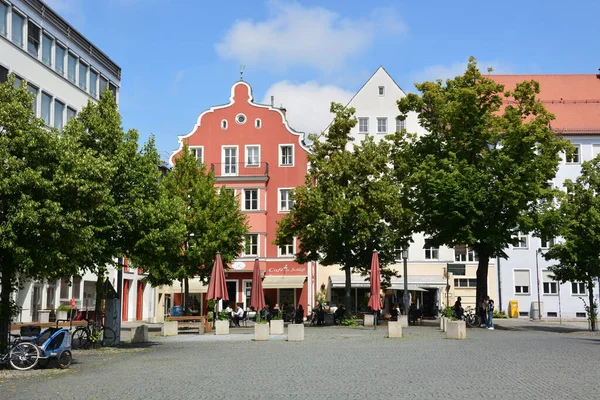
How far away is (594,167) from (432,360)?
78.1 feet

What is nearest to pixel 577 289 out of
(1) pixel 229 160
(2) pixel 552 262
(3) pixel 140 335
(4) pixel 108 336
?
(2) pixel 552 262

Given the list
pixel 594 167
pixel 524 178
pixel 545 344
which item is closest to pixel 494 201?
pixel 524 178

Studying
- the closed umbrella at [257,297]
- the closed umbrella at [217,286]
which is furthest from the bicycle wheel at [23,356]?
the closed umbrella at [257,297]

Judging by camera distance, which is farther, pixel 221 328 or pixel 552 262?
pixel 552 262

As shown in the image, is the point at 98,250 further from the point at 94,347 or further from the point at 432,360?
the point at 432,360

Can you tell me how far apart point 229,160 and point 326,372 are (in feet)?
136

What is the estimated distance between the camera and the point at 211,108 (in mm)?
58031

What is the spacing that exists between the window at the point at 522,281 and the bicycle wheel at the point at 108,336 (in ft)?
139

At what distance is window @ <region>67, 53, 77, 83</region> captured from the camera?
4431 cm

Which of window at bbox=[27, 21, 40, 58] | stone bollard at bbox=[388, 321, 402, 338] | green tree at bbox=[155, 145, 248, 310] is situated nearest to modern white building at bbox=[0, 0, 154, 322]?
window at bbox=[27, 21, 40, 58]

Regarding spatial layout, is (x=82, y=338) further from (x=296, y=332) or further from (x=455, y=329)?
(x=455, y=329)

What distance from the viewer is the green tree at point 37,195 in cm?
1864

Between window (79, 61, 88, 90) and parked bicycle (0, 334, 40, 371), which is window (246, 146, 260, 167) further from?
parked bicycle (0, 334, 40, 371)

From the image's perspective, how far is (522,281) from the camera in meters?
62.1
